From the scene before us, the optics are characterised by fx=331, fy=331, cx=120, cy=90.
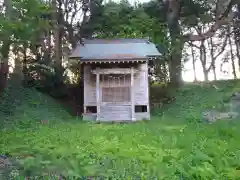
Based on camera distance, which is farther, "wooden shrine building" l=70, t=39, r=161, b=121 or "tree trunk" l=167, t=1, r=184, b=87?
"tree trunk" l=167, t=1, r=184, b=87

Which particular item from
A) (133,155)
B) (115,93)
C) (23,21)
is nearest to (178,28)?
(115,93)

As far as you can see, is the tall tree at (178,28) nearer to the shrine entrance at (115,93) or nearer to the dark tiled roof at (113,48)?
the dark tiled roof at (113,48)

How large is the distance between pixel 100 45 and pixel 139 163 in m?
16.1

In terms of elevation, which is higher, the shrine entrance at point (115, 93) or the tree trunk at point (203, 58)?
the tree trunk at point (203, 58)

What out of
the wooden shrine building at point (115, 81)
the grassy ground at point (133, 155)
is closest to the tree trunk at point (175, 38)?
the wooden shrine building at point (115, 81)

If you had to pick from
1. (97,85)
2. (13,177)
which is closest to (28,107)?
(97,85)

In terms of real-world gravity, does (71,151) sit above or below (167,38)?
below

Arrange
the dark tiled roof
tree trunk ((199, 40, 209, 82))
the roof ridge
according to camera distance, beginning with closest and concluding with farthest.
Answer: the dark tiled roof → the roof ridge → tree trunk ((199, 40, 209, 82))

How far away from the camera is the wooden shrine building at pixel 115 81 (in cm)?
1894

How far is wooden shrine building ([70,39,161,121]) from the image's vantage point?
746 inches

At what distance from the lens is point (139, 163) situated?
6.80 metres

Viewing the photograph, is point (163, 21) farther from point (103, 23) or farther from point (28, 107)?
point (28, 107)

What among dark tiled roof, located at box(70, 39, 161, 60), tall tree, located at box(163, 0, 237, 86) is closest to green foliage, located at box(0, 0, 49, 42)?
dark tiled roof, located at box(70, 39, 161, 60)

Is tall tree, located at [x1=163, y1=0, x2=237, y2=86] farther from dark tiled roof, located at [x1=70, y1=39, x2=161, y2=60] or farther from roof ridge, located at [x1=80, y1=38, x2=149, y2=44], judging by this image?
dark tiled roof, located at [x1=70, y1=39, x2=161, y2=60]
